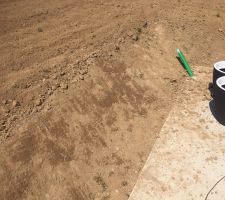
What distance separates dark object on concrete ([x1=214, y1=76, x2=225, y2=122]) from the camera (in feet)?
13.7

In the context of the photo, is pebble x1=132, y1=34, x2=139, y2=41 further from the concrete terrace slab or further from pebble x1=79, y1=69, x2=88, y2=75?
the concrete terrace slab

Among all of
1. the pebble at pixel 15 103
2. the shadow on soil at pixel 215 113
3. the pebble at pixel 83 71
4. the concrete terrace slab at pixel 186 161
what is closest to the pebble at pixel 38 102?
the pebble at pixel 15 103

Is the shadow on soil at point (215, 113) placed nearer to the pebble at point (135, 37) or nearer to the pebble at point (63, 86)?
the pebble at point (135, 37)

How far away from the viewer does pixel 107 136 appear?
437 cm

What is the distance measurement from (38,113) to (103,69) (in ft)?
4.10

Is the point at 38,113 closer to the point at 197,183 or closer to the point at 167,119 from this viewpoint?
the point at 167,119

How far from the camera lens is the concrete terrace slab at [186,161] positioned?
145 inches

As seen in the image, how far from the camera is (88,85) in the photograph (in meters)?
4.85

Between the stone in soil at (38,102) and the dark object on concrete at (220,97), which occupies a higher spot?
the stone in soil at (38,102)

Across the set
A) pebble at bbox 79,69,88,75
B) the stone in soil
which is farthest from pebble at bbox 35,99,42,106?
pebble at bbox 79,69,88,75

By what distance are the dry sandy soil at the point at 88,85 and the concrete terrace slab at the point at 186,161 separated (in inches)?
7.2

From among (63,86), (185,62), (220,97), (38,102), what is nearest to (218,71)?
(220,97)

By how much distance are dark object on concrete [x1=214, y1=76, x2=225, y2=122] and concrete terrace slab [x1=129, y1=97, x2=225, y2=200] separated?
130mm

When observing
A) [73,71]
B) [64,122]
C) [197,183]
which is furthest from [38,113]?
[197,183]
